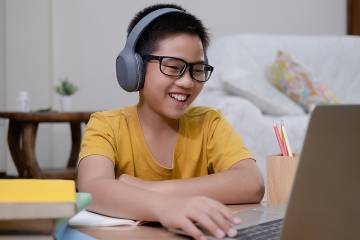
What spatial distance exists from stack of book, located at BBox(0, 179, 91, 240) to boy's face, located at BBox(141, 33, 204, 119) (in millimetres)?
489

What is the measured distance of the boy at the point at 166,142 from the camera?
0.83 meters

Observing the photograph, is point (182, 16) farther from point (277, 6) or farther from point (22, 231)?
point (277, 6)

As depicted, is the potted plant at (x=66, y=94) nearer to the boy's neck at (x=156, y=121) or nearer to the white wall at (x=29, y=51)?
the white wall at (x=29, y=51)

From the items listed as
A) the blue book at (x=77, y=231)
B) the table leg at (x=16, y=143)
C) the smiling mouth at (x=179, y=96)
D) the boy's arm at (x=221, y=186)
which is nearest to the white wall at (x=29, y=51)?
the table leg at (x=16, y=143)

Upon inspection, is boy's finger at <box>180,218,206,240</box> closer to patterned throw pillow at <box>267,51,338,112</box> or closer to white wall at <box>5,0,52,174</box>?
patterned throw pillow at <box>267,51,338,112</box>

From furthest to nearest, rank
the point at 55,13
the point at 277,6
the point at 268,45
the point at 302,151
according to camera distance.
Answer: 1. the point at 277,6
2. the point at 55,13
3. the point at 268,45
4. the point at 302,151

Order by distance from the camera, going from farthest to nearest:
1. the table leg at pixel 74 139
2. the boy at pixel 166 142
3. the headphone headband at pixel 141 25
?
the table leg at pixel 74 139 < the headphone headband at pixel 141 25 < the boy at pixel 166 142

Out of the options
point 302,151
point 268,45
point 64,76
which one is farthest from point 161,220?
point 64,76

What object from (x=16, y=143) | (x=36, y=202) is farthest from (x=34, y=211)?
(x=16, y=143)

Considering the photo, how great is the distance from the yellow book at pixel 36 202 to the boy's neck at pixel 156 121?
584 millimetres

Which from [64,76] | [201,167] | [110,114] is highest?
[110,114]

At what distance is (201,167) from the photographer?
115 centimetres

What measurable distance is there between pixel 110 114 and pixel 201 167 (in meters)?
0.21

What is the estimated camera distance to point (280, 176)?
0.84 metres
